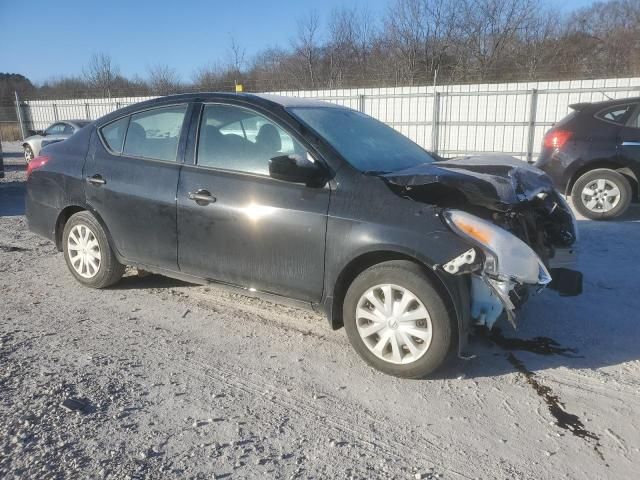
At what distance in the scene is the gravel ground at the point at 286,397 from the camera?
2412 mm

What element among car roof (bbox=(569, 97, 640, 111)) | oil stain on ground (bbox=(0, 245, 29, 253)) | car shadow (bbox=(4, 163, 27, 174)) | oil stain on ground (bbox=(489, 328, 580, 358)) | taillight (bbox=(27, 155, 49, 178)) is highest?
car roof (bbox=(569, 97, 640, 111))

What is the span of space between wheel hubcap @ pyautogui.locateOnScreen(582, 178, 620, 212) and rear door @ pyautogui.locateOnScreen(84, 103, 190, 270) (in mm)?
5791

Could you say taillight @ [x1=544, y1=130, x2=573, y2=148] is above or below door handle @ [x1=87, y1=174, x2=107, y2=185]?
above

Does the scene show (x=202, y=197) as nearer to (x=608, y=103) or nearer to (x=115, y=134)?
(x=115, y=134)

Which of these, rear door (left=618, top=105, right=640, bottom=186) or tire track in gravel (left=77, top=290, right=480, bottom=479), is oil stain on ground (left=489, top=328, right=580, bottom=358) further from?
rear door (left=618, top=105, right=640, bottom=186)

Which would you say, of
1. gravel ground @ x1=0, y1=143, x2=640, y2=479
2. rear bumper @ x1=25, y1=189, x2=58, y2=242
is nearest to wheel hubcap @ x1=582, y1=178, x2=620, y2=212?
gravel ground @ x1=0, y1=143, x2=640, y2=479

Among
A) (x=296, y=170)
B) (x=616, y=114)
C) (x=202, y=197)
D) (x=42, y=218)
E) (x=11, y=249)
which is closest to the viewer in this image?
(x=296, y=170)

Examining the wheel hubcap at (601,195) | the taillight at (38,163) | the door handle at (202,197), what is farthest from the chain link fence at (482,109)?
the door handle at (202,197)

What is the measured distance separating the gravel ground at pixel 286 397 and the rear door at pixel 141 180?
561mm

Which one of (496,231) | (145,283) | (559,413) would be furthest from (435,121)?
(559,413)

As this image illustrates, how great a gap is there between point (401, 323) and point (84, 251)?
121 inches

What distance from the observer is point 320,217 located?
3.34 meters

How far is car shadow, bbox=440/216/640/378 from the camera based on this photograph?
3.39 meters

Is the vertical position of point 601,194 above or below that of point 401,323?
above
